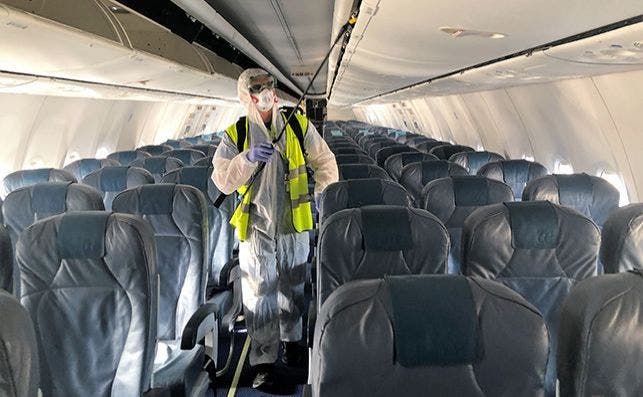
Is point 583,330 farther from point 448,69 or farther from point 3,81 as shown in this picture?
point 448,69

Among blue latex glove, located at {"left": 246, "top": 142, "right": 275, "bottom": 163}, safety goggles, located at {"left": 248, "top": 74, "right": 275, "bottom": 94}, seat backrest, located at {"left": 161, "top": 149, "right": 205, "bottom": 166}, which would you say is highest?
safety goggles, located at {"left": 248, "top": 74, "right": 275, "bottom": 94}

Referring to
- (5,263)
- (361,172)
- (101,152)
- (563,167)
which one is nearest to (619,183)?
(563,167)

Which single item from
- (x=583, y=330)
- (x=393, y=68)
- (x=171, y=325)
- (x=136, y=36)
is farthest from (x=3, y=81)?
(x=583, y=330)

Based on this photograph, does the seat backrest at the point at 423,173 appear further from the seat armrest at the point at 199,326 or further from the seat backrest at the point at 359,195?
the seat armrest at the point at 199,326

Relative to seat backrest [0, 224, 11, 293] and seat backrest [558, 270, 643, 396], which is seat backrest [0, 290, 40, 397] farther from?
seat backrest [558, 270, 643, 396]

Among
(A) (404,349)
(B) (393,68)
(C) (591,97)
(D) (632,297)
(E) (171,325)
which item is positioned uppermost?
(B) (393,68)

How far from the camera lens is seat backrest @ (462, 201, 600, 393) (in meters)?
3.14

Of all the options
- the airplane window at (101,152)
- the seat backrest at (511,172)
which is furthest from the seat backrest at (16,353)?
the airplane window at (101,152)

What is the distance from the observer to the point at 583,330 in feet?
5.72

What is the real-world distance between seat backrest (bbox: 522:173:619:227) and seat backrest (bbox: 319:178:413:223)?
1289 mm

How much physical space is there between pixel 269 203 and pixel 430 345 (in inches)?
100

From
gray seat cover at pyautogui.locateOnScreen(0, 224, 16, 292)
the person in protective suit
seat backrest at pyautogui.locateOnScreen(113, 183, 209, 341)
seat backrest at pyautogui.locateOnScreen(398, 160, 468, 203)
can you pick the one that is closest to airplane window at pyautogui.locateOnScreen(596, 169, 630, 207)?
seat backrest at pyautogui.locateOnScreen(398, 160, 468, 203)

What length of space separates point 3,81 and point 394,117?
83.9 ft

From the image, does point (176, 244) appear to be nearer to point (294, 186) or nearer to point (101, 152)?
point (294, 186)
